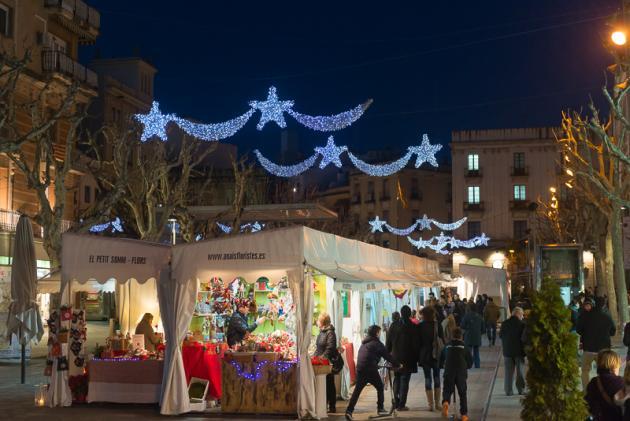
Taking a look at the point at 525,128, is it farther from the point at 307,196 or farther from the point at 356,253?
the point at 356,253

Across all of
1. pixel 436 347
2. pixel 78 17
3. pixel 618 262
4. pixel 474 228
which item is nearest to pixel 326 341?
pixel 436 347

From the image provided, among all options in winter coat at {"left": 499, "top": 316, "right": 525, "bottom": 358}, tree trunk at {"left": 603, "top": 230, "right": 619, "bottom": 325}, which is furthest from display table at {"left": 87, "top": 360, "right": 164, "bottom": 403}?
tree trunk at {"left": 603, "top": 230, "right": 619, "bottom": 325}

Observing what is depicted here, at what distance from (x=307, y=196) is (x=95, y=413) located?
4898 centimetres

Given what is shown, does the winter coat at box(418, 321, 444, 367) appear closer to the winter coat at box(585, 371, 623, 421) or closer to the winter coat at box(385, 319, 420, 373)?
the winter coat at box(385, 319, 420, 373)

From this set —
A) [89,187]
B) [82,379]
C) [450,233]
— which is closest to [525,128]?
[450,233]

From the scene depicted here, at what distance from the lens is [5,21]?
33.6 m

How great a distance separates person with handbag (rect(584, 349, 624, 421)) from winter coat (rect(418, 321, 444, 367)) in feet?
23.3

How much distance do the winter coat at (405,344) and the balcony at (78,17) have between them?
85.6 ft

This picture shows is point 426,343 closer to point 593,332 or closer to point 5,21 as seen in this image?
point 593,332

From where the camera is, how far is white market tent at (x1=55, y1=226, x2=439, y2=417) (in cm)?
1523

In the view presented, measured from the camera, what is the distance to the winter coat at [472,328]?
2333 cm

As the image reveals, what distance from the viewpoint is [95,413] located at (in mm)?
15656

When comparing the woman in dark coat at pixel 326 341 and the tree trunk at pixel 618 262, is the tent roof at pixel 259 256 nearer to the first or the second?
the woman in dark coat at pixel 326 341

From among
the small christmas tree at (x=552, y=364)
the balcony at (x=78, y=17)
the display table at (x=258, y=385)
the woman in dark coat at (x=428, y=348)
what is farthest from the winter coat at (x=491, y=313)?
the small christmas tree at (x=552, y=364)
